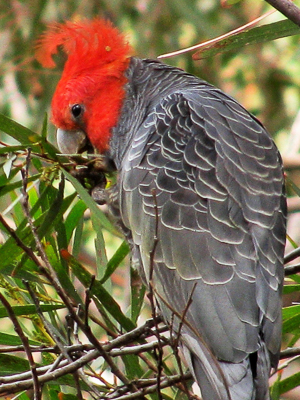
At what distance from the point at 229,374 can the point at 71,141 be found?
1.56 metres

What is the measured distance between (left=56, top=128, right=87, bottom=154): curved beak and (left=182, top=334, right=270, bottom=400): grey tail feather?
4.35ft

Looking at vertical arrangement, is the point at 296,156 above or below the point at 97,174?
below

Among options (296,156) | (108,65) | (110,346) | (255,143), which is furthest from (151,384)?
(296,156)

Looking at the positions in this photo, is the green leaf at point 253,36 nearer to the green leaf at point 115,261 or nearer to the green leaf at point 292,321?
the green leaf at point 115,261

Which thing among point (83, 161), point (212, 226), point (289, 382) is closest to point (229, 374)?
point (289, 382)

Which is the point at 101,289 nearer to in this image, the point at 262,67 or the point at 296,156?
the point at 296,156

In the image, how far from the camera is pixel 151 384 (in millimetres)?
2203

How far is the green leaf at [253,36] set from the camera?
2.25m

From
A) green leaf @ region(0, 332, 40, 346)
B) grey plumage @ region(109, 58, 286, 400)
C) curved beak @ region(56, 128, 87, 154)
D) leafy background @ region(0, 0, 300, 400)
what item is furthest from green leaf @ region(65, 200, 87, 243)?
curved beak @ region(56, 128, 87, 154)

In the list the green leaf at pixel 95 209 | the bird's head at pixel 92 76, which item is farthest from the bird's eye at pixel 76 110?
the green leaf at pixel 95 209

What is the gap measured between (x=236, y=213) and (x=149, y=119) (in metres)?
0.61

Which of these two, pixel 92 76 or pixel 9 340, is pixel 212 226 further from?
pixel 92 76

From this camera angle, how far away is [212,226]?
90.4 inches

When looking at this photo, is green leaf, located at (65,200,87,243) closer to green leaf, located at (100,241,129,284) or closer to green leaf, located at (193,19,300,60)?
green leaf, located at (100,241,129,284)
